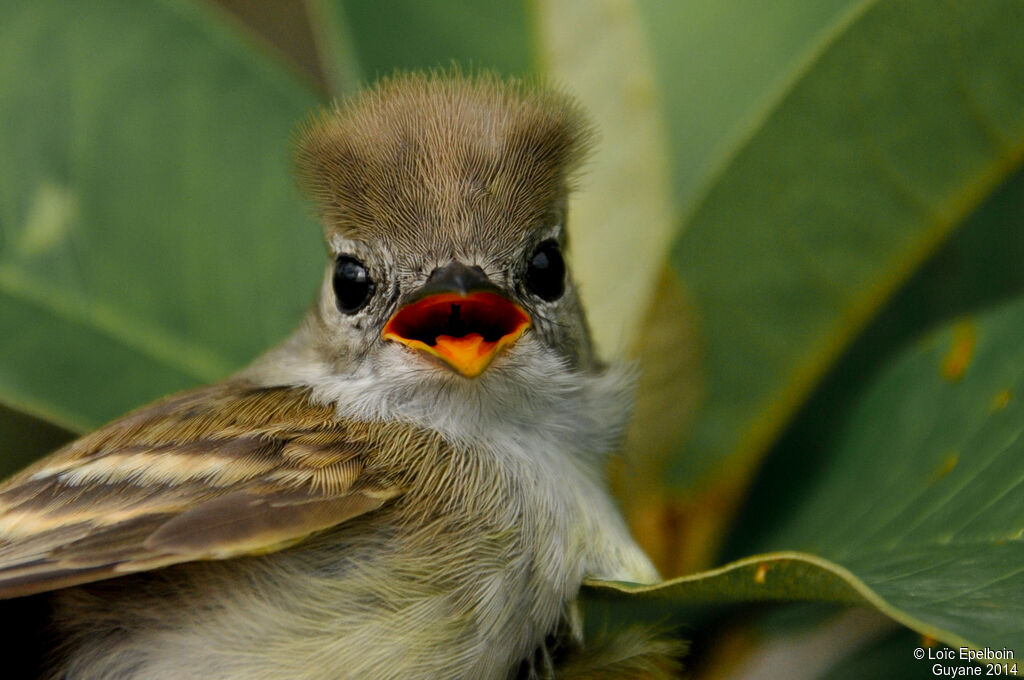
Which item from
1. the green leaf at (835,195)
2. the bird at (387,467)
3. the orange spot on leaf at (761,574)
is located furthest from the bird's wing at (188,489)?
the green leaf at (835,195)

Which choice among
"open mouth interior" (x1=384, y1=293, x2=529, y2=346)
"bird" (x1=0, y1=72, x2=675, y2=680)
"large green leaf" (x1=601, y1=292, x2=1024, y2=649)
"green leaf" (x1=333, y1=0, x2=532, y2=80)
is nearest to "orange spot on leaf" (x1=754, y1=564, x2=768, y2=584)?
"large green leaf" (x1=601, y1=292, x2=1024, y2=649)

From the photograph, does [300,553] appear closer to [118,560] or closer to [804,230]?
[118,560]

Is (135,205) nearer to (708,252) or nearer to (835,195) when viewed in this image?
(708,252)

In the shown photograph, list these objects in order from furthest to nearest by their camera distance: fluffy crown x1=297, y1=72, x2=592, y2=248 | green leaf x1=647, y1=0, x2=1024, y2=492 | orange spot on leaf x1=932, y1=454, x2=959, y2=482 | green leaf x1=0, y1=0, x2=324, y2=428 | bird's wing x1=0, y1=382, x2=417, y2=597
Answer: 1. green leaf x1=0, y1=0, x2=324, y2=428
2. fluffy crown x1=297, y1=72, x2=592, y2=248
3. green leaf x1=647, y1=0, x2=1024, y2=492
4. orange spot on leaf x1=932, y1=454, x2=959, y2=482
5. bird's wing x1=0, y1=382, x2=417, y2=597

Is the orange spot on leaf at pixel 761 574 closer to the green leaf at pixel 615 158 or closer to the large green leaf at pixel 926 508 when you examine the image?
the large green leaf at pixel 926 508

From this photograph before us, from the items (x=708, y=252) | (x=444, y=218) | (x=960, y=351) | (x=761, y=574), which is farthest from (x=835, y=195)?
(x=761, y=574)

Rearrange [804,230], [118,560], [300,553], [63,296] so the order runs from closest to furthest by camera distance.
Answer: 1. [118,560]
2. [300,553]
3. [804,230]
4. [63,296]

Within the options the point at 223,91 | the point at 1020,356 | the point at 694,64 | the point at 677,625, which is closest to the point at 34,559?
the point at 677,625

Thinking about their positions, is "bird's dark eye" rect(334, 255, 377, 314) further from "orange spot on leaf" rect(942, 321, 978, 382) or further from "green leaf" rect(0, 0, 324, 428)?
"orange spot on leaf" rect(942, 321, 978, 382)
